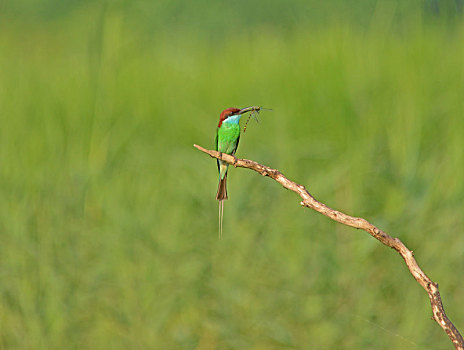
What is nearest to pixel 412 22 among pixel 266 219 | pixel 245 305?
pixel 266 219

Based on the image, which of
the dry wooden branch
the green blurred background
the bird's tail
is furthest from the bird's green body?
the green blurred background

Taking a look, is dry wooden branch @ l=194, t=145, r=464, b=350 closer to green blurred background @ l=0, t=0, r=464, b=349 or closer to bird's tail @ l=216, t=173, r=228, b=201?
bird's tail @ l=216, t=173, r=228, b=201

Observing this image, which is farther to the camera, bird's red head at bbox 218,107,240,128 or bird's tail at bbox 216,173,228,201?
bird's red head at bbox 218,107,240,128

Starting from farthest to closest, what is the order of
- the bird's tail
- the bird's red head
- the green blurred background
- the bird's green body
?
the green blurred background, the bird's green body, the bird's red head, the bird's tail

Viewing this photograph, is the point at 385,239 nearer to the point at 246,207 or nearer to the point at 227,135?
the point at 227,135

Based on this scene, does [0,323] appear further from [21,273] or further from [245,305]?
[245,305]

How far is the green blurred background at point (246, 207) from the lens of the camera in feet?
12.9

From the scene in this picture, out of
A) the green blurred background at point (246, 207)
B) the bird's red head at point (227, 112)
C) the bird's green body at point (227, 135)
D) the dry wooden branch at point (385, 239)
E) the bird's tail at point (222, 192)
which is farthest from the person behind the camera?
the green blurred background at point (246, 207)

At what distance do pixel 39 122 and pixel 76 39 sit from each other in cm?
81

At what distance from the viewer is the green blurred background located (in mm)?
3926

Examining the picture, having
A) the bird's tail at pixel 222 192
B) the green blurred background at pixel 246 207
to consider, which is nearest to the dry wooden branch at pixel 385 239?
the bird's tail at pixel 222 192

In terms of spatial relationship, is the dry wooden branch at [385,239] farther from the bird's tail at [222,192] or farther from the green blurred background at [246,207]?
the green blurred background at [246,207]

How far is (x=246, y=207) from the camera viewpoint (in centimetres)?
394

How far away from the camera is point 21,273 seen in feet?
13.4
